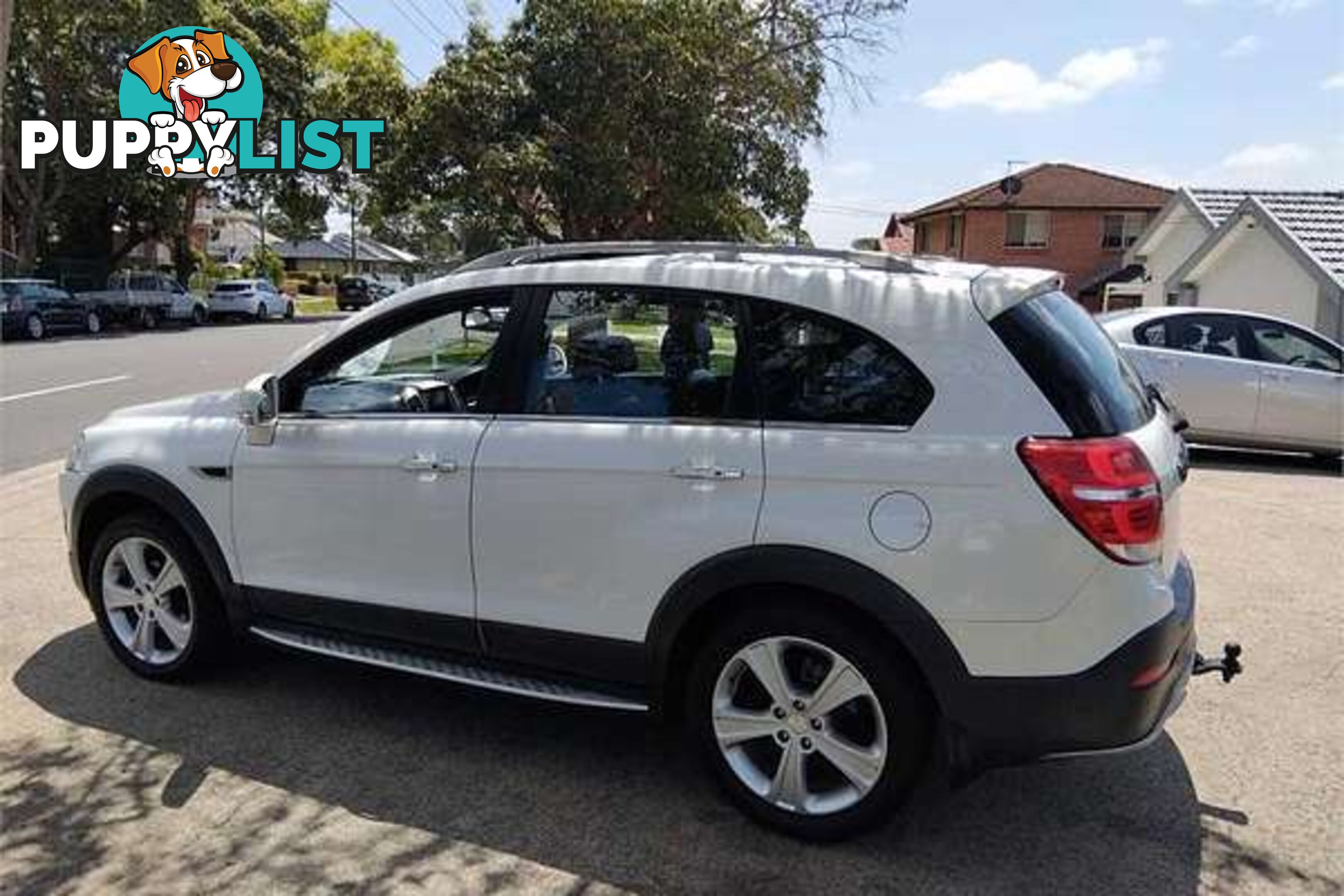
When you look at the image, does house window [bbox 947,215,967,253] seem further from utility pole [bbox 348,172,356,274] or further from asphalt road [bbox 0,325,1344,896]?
asphalt road [bbox 0,325,1344,896]

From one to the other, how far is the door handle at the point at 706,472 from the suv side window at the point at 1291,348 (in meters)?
8.78

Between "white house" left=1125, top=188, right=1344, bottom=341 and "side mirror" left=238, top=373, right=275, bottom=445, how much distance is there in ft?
45.3

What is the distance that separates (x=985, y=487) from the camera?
3.06 m

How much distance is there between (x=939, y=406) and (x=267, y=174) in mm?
40452

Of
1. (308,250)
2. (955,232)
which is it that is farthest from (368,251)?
(955,232)

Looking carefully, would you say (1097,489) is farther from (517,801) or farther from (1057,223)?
(1057,223)

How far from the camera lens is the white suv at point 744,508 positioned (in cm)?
309

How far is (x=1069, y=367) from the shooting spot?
10.5 feet

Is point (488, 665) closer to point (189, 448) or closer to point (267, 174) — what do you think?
point (189, 448)

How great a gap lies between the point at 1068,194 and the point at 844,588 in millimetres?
44540

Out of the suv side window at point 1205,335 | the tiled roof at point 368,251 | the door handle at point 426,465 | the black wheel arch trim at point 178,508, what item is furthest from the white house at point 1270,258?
the tiled roof at point 368,251

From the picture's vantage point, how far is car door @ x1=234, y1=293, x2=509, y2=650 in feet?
12.6

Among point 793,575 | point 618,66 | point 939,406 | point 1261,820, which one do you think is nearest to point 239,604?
point 793,575

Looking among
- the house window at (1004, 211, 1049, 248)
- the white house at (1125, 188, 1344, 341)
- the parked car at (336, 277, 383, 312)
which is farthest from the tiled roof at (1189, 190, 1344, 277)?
the parked car at (336, 277, 383, 312)
